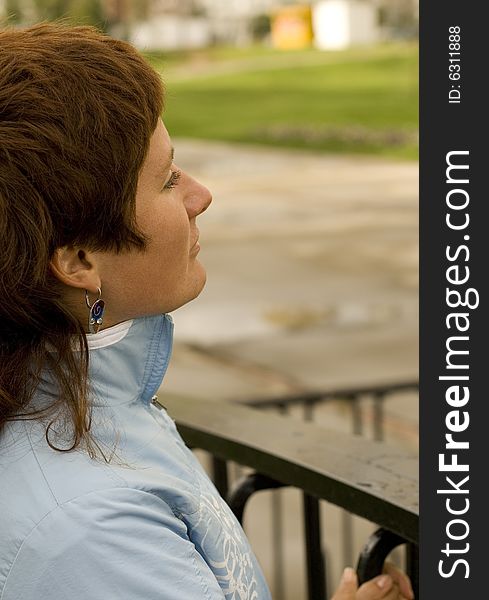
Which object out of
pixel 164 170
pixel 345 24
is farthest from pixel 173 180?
pixel 345 24

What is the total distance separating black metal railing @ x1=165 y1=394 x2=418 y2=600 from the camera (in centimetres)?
183

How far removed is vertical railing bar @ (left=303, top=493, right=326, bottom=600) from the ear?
81 cm

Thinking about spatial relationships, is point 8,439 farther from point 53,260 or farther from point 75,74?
point 75,74

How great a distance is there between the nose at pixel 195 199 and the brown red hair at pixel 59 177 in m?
0.11

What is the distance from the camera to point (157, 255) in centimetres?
146

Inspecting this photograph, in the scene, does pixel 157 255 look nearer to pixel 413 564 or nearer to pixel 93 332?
pixel 93 332

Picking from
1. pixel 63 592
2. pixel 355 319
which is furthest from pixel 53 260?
pixel 355 319

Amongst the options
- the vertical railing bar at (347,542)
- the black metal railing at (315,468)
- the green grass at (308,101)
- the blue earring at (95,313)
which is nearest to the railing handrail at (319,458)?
the black metal railing at (315,468)

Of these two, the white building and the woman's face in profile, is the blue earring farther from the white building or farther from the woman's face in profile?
the white building

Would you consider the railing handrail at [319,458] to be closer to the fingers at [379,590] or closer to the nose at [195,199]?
the fingers at [379,590]

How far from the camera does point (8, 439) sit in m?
1.35

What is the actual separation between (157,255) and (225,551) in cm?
37

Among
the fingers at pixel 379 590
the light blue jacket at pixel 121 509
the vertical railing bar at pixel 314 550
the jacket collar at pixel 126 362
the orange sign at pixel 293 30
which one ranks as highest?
the jacket collar at pixel 126 362

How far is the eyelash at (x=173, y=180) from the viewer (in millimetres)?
1468
